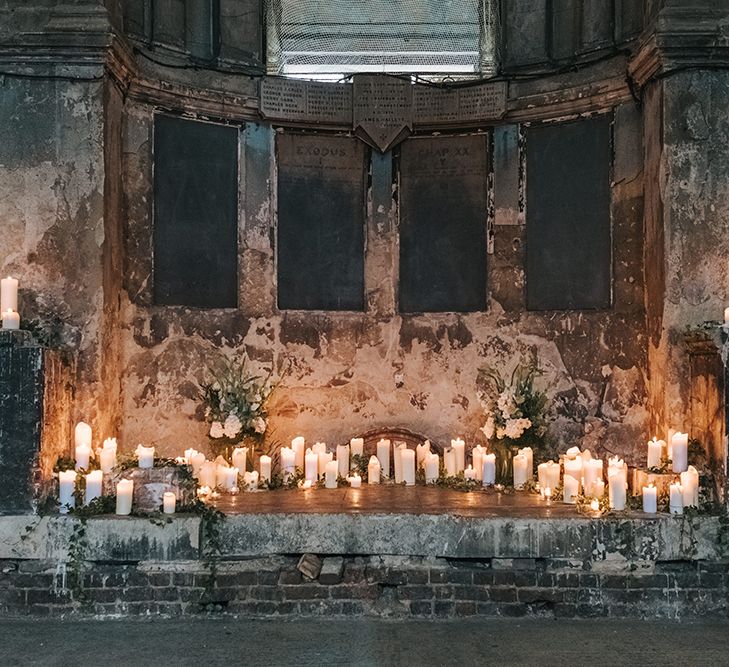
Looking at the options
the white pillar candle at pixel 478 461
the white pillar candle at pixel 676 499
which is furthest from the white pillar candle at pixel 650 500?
the white pillar candle at pixel 478 461

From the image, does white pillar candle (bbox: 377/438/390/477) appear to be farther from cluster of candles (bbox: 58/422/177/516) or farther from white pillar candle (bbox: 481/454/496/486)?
cluster of candles (bbox: 58/422/177/516)

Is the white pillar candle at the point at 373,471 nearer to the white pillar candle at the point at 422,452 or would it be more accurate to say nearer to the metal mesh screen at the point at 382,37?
the white pillar candle at the point at 422,452

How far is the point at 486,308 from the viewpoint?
7465 millimetres

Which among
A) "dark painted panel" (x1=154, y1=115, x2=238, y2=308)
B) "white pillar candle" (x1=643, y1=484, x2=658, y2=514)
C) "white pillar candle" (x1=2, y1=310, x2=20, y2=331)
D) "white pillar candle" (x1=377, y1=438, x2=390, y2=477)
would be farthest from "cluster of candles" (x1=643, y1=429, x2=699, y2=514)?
"white pillar candle" (x1=2, y1=310, x2=20, y2=331)

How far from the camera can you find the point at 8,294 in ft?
18.3

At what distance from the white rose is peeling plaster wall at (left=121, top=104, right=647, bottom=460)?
0.67 meters

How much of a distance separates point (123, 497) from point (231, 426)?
4.67ft

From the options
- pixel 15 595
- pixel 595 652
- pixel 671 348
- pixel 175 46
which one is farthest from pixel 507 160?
pixel 15 595

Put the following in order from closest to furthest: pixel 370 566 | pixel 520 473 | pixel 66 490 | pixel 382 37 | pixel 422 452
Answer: pixel 370 566 → pixel 66 490 → pixel 520 473 → pixel 422 452 → pixel 382 37

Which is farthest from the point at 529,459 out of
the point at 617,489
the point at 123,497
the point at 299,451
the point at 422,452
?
the point at 123,497

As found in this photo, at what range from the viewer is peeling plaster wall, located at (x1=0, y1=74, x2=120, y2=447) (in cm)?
595

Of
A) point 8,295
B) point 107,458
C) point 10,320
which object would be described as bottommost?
point 107,458

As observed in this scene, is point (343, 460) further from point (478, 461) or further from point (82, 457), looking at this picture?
point (82, 457)

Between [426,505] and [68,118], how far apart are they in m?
3.94
